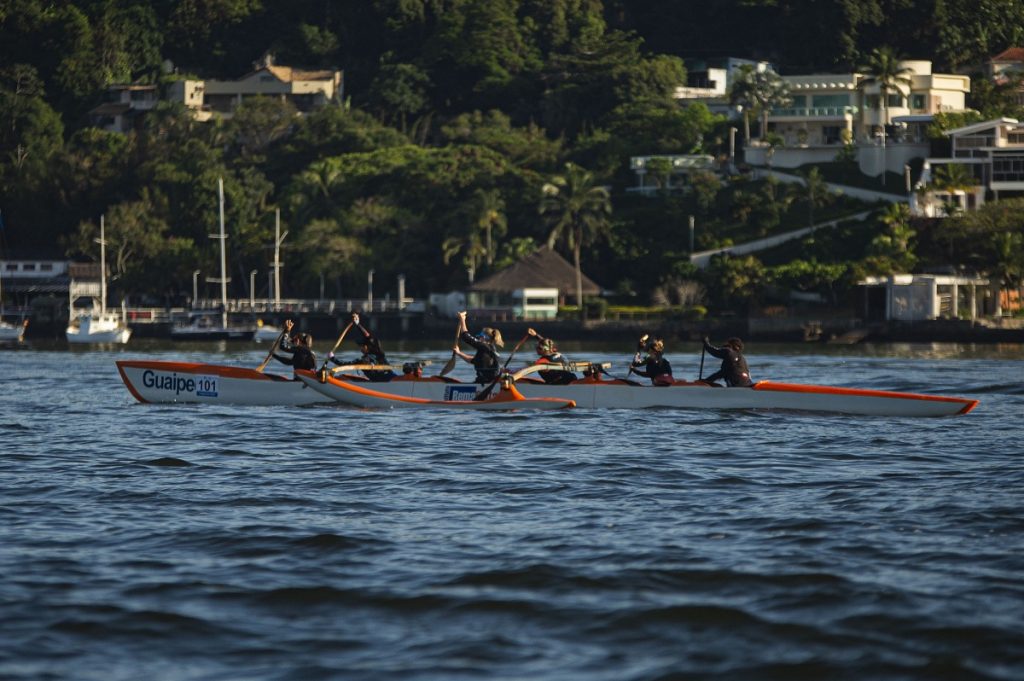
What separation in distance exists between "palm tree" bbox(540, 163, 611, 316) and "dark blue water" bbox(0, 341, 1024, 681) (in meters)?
68.3

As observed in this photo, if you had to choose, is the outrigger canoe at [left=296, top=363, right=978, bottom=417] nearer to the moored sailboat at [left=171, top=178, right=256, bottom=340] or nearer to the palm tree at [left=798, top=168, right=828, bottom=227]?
the moored sailboat at [left=171, top=178, right=256, bottom=340]

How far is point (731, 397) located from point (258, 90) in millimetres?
113214

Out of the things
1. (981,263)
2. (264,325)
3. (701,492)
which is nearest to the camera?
(701,492)

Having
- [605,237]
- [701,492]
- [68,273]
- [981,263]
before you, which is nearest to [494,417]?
[701,492]

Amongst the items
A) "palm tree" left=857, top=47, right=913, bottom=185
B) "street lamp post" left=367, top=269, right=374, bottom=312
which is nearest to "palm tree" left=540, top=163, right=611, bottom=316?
"street lamp post" left=367, top=269, right=374, bottom=312

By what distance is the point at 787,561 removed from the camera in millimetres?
15383

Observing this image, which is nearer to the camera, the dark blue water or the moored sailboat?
the dark blue water

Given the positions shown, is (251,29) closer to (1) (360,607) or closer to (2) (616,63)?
(2) (616,63)

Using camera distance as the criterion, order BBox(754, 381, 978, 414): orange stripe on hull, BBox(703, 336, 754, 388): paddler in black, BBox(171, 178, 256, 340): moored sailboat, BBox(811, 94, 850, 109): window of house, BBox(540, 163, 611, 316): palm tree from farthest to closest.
→ BBox(811, 94, 850, 109): window of house → BBox(540, 163, 611, 316): palm tree → BBox(171, 178, 256, 340): moored sailboat → BBox(754, 381, 978, 414): orange stripe on hull → BBox(703, 336, 754, 388): paddler in black

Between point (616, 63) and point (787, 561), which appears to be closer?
point (787, 561)

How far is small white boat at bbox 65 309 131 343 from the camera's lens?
8388 centimetres

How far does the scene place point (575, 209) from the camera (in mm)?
95688

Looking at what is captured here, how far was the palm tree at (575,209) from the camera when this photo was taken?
95625 mm

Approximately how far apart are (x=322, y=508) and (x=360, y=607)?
508cm
